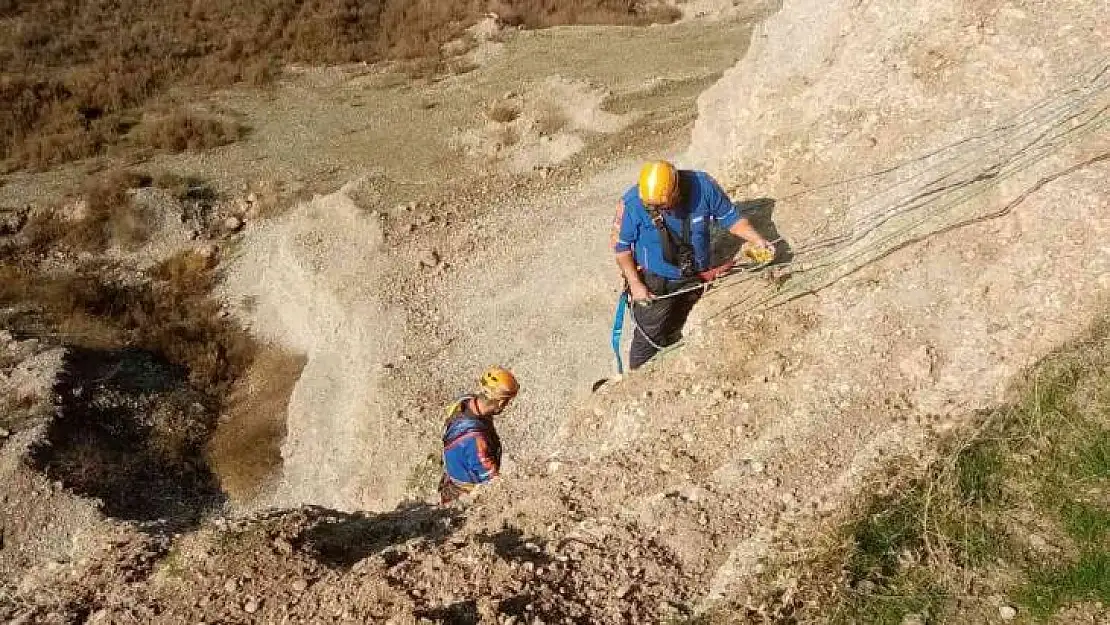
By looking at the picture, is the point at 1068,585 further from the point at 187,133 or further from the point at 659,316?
the point at 187,133

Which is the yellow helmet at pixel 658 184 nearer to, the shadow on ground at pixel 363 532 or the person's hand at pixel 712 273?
the person's hand at pixel 712 273

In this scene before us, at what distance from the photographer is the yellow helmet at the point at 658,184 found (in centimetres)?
911

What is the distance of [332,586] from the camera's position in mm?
7090

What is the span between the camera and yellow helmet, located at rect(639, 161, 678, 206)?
9109 mm

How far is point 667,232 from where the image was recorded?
9875 millimetres

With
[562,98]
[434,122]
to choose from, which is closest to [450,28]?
[434,122]

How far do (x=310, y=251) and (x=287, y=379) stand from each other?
9.57 ft

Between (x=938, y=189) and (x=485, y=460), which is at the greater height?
(x=938, y=189)

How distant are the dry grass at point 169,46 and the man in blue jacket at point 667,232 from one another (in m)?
20.6

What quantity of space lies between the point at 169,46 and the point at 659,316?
100ft

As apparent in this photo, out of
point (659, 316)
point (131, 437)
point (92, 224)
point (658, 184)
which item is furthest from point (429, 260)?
point (92, 224)

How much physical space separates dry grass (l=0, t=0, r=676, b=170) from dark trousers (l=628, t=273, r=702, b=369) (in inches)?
791

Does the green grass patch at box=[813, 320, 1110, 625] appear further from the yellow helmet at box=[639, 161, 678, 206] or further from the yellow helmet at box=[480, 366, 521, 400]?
the yellow helmet at box=[480, 366, 521, 400]

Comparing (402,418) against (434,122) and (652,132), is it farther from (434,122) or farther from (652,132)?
(434,122)
